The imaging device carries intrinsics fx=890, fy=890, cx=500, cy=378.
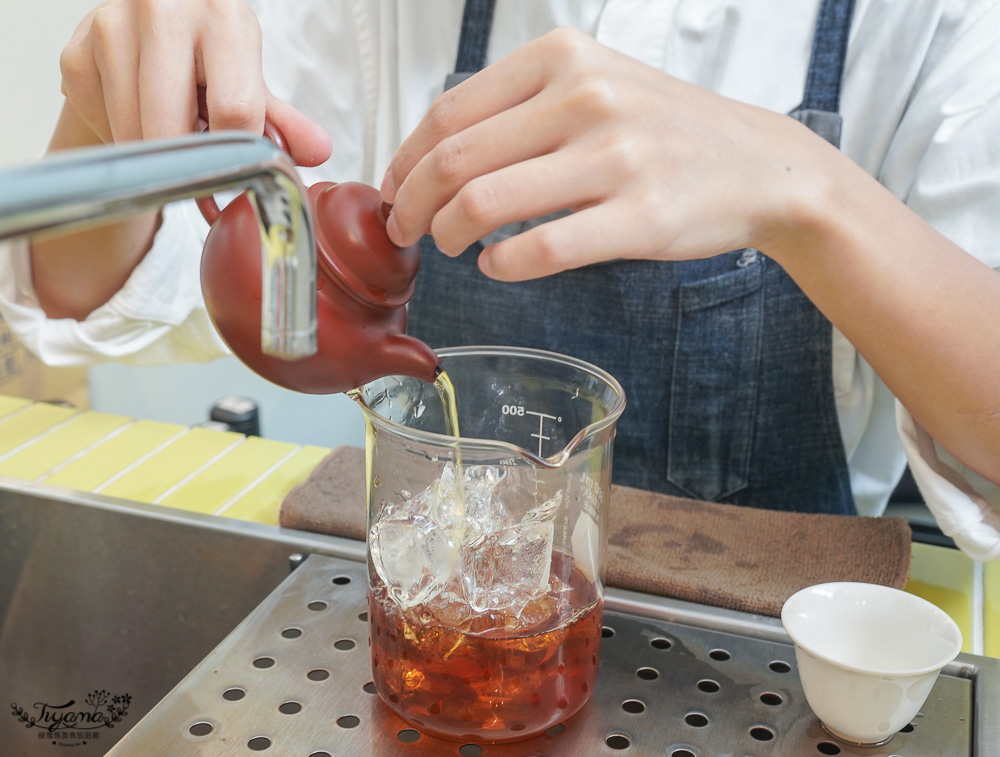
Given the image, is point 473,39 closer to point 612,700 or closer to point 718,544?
point 718,544

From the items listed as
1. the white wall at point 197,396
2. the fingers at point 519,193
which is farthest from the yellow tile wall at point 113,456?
the white wall at point 197,396

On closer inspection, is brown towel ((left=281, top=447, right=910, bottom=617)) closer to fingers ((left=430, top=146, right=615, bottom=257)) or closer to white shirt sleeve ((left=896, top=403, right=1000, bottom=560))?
white shirt sleeve ((left=896, top=403, right=1000, bottom=560))

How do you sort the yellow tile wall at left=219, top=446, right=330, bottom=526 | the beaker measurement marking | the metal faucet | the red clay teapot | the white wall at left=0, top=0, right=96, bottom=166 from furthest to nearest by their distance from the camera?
the white wall at left=0, top=0, right=96, bottom=166 → the yellow tile wall at left=219, top=446, right=330, bottom=526 → the beaker measurement marking → the red clay teapot → the metal faucet

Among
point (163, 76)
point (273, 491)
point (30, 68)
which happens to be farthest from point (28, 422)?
point (30, 68)

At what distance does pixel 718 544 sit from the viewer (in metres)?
0.73

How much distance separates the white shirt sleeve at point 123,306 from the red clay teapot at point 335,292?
48 cm

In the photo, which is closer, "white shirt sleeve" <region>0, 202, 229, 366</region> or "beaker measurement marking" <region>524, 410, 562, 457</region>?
"beaker measurement marking" <region>524, 410, 562, 457</region>

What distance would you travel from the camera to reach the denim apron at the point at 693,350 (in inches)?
37.0

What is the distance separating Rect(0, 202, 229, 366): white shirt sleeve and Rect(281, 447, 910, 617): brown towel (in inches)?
10.2

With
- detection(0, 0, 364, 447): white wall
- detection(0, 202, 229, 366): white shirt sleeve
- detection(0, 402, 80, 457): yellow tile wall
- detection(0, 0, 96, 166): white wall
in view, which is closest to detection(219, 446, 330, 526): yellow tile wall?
detection(0, 202, 229, 366): white shirt sleeve

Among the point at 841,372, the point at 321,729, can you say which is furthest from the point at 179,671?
the point at 841,372

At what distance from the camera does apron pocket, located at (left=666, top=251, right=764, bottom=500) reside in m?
0.93

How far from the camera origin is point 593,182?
0.47 m

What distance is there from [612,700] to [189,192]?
1.48 ft
